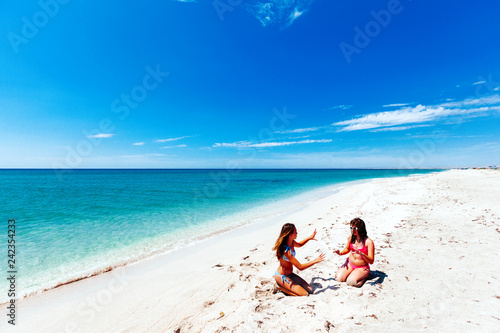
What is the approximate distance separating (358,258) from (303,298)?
1774mm

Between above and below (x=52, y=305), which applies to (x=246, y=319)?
above

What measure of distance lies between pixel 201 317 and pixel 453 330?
15.4 ft

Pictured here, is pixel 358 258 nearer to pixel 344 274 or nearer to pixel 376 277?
pixel 344 274

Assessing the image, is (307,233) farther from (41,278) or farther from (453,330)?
(41,278)

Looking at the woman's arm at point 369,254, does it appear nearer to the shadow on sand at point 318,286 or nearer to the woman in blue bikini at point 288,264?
the shadow on sand at point 318,286

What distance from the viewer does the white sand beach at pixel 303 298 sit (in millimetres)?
3844

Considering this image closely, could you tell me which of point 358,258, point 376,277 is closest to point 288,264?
point 358,258

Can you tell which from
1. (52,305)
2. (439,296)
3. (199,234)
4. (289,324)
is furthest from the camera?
(199,234)

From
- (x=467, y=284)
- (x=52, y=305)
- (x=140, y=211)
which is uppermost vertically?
(x=140, y=211)

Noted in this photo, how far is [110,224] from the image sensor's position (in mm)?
14258

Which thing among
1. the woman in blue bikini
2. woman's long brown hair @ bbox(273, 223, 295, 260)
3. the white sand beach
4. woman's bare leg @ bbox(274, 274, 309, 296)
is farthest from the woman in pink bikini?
woman's long brown hair @ bbox(273, 223, 295, 260)

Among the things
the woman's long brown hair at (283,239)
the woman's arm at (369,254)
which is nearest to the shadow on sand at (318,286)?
the woman's arm at (369,254)

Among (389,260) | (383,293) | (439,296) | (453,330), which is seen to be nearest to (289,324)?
(383,293)

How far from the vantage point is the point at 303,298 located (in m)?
4.56
